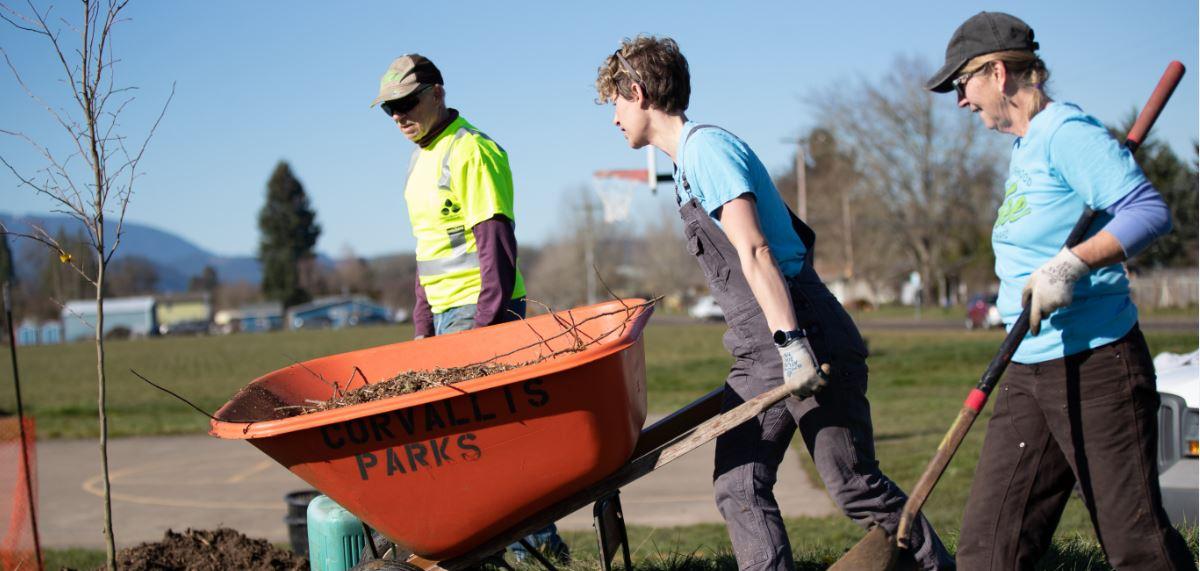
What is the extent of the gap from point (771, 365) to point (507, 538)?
918mm

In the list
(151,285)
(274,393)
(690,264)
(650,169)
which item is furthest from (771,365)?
(151,285)

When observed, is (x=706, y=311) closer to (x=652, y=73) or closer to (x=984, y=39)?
(x=652, y=73)

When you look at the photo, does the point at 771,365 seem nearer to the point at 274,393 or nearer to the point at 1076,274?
the point at 1076,274

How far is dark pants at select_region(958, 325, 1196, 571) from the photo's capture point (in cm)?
244

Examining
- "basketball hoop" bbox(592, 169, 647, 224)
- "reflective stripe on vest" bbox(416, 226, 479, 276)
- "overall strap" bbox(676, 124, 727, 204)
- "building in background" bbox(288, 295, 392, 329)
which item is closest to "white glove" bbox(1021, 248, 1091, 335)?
"overall strap" bbox(676, 124, 727, 204)

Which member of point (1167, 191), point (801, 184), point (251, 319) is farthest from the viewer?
point (251, 319)

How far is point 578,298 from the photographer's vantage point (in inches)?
3743

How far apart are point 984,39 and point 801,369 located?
930 mm

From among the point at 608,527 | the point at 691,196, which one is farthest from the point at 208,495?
the point at 691,196

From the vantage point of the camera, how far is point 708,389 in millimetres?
15969

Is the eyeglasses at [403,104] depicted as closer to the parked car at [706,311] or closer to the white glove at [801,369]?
the white glove at [801,369]

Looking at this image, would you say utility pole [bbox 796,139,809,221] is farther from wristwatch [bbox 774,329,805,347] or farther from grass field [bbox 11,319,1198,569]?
wristwatch [bbox 774,329,805,347]

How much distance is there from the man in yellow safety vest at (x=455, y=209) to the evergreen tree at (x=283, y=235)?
104m

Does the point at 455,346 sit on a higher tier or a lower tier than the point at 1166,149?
lower
